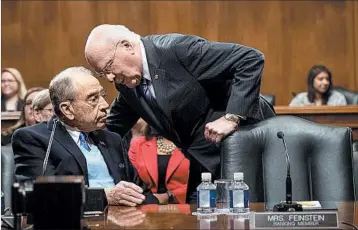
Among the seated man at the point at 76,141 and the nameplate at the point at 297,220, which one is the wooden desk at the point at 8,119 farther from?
the nameplate at the point at 297,220

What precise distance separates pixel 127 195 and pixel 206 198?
1.36 ft

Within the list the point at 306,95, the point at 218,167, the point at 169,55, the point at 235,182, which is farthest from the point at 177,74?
the point at 306,95

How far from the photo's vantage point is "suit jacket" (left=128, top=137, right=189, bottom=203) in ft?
15.8

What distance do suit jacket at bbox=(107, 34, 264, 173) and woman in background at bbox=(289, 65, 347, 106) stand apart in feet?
14.2

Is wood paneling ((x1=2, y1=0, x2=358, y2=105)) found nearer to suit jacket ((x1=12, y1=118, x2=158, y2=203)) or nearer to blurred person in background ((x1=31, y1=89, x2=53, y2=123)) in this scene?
blurred person in background ((x1=31, y1=89, x2=53, y2=123))

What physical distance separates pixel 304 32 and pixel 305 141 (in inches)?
230

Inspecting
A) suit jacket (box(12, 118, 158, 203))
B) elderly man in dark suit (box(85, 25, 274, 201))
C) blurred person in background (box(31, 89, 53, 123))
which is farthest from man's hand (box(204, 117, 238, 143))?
blurred person in background (box(31, 89, 53, 123))

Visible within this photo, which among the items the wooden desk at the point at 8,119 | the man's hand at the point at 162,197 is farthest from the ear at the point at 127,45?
the wooden desk at the point at 8,119

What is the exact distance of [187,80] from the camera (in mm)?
3332

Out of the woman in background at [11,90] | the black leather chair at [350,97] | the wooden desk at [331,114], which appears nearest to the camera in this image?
the wooden desk at [331,114]

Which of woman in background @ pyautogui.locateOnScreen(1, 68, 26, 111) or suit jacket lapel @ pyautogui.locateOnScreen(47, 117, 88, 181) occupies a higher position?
woman in background @ pyautogui.locateOnScreen(1, 68, 26, 111)

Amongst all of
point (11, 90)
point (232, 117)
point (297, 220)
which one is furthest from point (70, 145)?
point (11, 90)

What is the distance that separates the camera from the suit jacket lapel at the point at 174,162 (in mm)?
4836

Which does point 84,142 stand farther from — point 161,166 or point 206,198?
point 161,166
